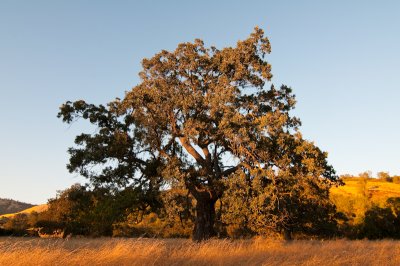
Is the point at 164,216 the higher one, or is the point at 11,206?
the point at 11,206

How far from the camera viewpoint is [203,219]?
79.4 feet

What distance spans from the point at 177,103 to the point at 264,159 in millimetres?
6321

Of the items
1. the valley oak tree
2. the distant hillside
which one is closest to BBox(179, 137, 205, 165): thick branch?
the valley oak tree

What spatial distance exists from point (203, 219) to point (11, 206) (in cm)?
16930

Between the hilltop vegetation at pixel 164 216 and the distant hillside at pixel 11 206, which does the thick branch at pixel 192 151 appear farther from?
the distant hillside at pixel 11 206

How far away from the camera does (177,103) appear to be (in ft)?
75.5

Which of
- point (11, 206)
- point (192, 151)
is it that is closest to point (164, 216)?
point (192, 151)

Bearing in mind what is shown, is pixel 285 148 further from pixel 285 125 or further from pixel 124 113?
pixel 124 113

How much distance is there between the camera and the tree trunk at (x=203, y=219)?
78.5 ft

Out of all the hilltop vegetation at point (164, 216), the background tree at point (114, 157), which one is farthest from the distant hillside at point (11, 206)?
the background tree at point (114, 157)

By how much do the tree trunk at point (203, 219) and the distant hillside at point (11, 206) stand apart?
159 meters

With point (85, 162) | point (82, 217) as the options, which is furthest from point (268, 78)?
point (82, 217)

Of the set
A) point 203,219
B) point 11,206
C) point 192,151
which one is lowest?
point 203,219

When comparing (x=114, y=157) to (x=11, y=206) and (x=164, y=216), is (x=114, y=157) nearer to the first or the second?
(x=164, y=216)
